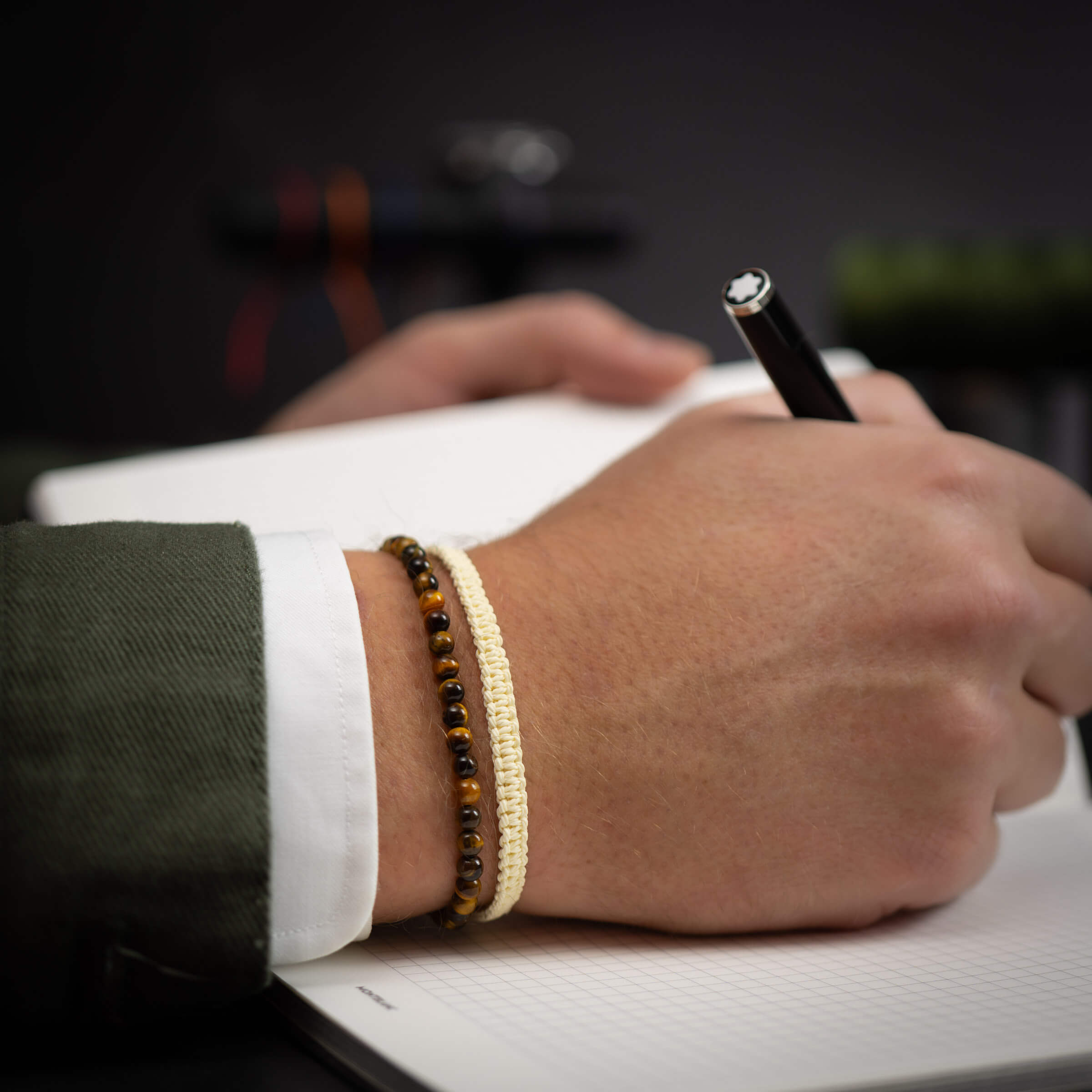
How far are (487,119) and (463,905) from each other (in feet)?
6.71

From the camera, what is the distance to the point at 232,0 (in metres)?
2.04

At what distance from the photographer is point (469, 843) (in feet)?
1.17

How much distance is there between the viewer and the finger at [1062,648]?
0.43m

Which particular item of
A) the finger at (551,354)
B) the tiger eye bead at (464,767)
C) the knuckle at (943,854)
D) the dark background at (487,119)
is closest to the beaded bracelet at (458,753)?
the tiger eye bead at (464,767)

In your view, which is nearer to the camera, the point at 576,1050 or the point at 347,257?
the point at 576,1050

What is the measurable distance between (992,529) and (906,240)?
6.50 ft

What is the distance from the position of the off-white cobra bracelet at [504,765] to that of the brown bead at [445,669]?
10mm

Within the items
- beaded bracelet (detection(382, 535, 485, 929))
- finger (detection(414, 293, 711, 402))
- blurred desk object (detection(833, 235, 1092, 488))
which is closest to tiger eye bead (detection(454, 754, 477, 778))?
beaded bracelet (detection(382, 535, 485, 929))

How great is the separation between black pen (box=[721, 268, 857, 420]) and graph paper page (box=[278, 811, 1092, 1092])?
22cm

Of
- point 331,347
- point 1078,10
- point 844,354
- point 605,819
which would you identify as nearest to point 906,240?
point 1078,10

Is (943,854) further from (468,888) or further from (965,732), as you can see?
(468,888)

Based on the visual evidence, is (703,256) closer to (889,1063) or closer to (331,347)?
(331,347)

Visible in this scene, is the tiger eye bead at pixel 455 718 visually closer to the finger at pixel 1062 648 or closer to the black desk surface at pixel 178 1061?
the black desk surface at pixel 178 1061

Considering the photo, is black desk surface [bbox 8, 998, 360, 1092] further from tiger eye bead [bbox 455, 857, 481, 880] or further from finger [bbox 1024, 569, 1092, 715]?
finger [bbox 1024, 569, 1092, 715]
